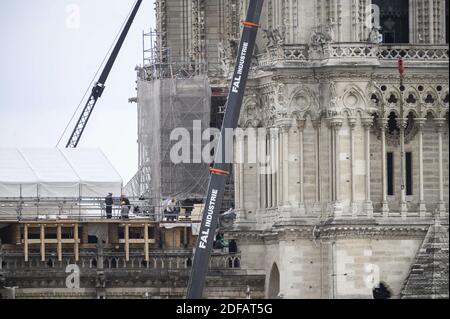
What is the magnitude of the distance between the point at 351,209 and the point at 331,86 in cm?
390

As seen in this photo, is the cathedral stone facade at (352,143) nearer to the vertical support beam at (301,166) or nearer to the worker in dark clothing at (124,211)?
the vertical support beam at (301,166)

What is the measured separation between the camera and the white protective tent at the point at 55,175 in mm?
120750

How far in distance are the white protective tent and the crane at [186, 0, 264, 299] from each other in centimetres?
1304

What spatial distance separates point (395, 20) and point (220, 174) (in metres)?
10.1

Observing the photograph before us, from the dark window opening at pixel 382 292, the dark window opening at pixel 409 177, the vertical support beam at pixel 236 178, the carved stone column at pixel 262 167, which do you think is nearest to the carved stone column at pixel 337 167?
the dark window opening at pixel 382 292

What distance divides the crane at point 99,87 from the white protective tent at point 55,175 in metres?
14.2

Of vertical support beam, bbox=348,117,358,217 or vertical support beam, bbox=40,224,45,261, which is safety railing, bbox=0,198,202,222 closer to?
vertical support beam, bbox=40,224,45,261

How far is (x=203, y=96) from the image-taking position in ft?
401

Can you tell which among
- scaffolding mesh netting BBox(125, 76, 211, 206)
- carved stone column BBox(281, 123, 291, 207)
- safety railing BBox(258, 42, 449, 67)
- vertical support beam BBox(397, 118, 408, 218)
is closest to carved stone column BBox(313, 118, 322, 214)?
carved stone column BBox(281, 123, 291, 207)

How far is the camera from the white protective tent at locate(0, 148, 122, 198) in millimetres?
120750
